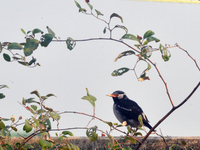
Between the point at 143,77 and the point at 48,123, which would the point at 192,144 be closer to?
the point at 143,77

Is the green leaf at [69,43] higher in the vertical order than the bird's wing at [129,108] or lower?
higher

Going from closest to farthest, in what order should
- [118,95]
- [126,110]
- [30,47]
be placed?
[30,47], [118,95], [126,110]

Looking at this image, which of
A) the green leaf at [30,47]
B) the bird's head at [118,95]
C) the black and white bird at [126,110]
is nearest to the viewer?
the green leaf at [30,47]

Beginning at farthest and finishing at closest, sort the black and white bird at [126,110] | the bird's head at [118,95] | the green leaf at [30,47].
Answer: the black and white bird at [126,110], the bird's head at [118,95], the green leaf at [30,47]

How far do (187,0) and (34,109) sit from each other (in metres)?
0.96

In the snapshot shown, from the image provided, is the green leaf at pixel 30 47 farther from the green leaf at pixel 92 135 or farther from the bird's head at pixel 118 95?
the bird's head at pixel 118 95

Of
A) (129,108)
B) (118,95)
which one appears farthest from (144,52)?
(129,108)

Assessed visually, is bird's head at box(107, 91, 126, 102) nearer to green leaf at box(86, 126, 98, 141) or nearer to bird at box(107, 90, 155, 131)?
bird at box(107, 90, 155, 131)

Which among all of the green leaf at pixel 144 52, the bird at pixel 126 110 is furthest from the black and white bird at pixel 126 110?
the green leaf at pixel 144 52

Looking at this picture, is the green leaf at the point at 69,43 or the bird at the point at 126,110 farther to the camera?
the bird at the point at 126,110

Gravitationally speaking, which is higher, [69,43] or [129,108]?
[69,43]

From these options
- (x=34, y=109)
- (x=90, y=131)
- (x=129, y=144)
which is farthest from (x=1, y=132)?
(x=129, y=144)

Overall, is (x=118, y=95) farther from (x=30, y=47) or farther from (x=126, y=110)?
(x=30, y=47)

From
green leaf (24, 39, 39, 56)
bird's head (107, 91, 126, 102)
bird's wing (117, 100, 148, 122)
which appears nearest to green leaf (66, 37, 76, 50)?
green leaf (24, 39, 39, 56)
